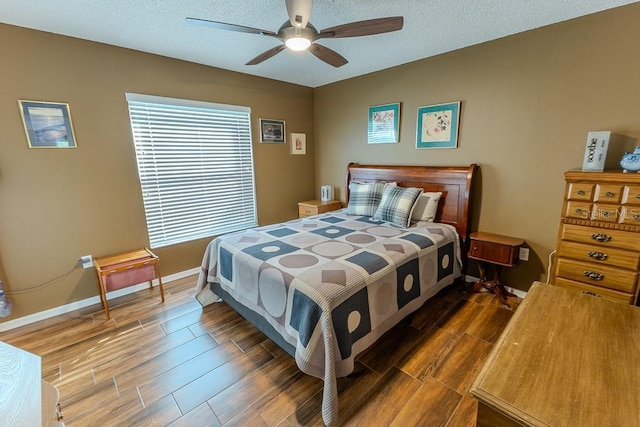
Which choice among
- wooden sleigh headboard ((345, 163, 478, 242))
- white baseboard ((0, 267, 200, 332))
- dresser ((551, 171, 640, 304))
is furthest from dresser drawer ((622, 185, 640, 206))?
white baseboard ((0, 267, 200, 332))

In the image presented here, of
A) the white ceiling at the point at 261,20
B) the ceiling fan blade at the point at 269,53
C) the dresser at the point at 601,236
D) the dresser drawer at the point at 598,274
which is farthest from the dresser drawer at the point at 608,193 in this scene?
the ceiling fan blade at the point at 269,53

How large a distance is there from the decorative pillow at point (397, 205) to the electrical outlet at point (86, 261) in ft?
9.82

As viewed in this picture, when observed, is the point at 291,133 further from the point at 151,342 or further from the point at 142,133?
the point at 151,342

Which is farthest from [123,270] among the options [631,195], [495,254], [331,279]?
[631,195]

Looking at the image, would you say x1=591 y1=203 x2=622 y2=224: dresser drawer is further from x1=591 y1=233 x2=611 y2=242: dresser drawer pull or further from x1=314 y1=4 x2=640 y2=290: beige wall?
x1=314 y1=4 x2=640 y2=290: beige wall

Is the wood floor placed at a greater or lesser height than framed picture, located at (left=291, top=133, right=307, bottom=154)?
lesser

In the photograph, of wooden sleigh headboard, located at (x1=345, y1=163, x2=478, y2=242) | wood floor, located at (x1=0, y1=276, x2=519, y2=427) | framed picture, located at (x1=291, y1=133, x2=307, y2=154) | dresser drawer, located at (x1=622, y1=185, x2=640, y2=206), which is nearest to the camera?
wood floor, located at (x1=0, y1=276, x2=519, y2=427)

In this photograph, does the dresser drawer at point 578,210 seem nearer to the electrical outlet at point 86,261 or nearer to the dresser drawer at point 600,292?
the dresser drawer at point 600,292

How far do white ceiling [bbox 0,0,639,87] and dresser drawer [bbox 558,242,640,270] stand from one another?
1811 millimetres

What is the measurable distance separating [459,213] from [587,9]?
1.87m

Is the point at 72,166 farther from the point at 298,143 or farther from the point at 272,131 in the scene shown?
the point at 298,143

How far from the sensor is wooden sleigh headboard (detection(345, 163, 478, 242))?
2.86 meters

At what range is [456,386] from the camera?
1.71 meters

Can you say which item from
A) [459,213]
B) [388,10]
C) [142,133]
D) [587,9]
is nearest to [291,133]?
[142,133]
